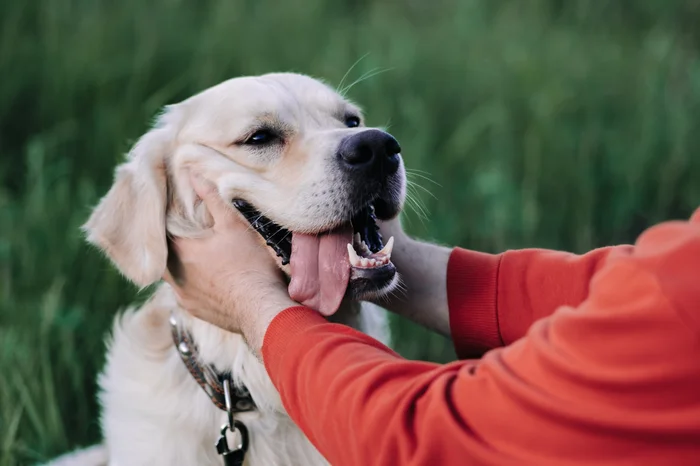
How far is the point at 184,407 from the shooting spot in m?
2.12

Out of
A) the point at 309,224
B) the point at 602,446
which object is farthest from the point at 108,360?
the point at 602,446

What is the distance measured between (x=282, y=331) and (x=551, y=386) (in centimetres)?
64

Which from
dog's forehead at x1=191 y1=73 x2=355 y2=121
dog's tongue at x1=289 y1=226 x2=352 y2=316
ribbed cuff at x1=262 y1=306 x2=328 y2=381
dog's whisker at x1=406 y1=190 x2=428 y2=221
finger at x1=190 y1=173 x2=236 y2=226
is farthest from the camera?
dog's whisker at x1=406 y1=190 x2=428 y2=221

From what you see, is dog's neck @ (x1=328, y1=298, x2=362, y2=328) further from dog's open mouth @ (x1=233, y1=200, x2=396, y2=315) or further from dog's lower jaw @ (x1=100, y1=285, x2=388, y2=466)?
dog's open mouth @ (x1=233, y1=200, x2=396, y2=315)

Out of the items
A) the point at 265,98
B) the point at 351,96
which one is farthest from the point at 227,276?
the point at 351,96

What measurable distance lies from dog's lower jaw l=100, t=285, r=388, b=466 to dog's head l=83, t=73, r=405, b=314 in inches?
7.3

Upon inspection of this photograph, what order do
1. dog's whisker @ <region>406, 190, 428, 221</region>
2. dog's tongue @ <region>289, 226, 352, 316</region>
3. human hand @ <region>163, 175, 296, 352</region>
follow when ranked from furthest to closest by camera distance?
dog's whisker @ <region>406, 190, 428, 221</region> → dog's tongue @ <region>289, 226, 352, 316</region> → human hand @ <region>163, 175, 296, 352</region>

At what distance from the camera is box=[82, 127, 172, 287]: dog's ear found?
2029 millimetres

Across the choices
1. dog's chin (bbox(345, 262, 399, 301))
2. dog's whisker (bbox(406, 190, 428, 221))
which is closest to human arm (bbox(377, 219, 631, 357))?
dog's whisker (bbox(406, 190, 428, 221))

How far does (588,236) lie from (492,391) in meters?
2.94

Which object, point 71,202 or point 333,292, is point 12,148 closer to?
point 71,202

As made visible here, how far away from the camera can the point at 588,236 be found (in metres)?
4.00

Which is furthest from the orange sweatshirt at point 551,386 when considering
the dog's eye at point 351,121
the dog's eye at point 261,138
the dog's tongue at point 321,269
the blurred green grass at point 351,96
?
the blurred green grass at point 351,96

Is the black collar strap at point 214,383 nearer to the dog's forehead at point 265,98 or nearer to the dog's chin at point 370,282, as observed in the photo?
the dog's chin at point 370,282
